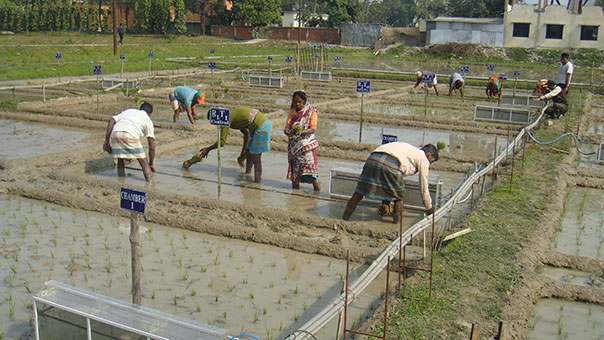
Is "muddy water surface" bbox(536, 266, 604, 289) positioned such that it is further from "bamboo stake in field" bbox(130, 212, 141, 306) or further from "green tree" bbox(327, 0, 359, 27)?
"green tree" bbox(327, 0, 359, 27)

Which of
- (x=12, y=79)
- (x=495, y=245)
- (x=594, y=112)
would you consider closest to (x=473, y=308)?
(x=495, y=245)

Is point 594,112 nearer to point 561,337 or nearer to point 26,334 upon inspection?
point 561,337

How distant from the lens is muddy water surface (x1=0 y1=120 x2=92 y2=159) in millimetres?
10828

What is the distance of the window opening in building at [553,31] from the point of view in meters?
45.0

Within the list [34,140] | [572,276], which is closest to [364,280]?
[572,276]

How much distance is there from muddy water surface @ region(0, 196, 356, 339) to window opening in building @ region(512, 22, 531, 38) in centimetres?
4479

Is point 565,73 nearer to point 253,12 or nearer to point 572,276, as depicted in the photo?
point 572,276

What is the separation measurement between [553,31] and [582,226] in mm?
42269

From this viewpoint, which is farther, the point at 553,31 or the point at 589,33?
the point at 553,31

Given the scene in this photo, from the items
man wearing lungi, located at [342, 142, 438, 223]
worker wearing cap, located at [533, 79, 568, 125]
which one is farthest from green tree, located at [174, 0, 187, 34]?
man wearing lungi, located at [342, 142, 438, 223]

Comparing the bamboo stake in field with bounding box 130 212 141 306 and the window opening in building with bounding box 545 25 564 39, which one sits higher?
the window opening in building with bounding box 545 25 564 39

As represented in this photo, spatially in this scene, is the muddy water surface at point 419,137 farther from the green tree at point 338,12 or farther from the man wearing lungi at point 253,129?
the green tree at point 338,12

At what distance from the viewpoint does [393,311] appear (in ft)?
15.8

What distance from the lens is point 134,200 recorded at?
419cm
